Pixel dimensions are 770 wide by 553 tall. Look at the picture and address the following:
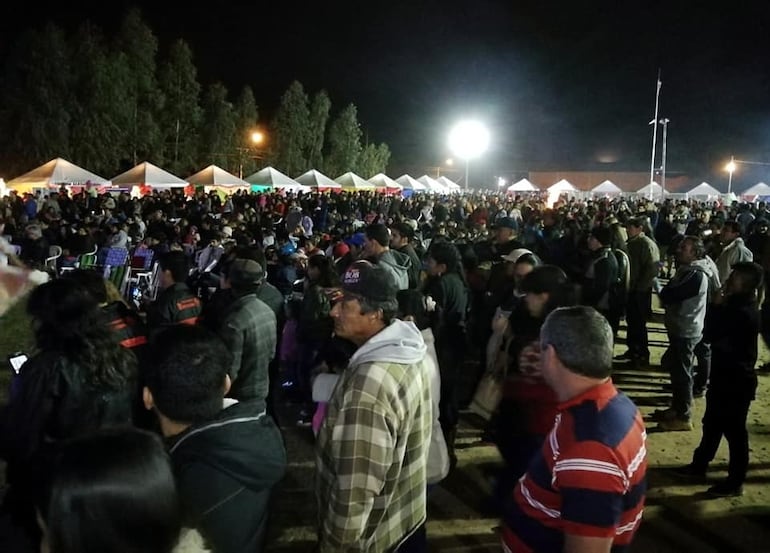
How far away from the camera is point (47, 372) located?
2.63 metres

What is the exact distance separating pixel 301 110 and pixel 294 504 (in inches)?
1987

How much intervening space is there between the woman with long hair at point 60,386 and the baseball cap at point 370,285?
1.09m

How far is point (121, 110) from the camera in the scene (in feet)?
121

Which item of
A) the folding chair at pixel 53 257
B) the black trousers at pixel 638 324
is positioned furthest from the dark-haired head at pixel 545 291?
the folding chair at pixel 53 257

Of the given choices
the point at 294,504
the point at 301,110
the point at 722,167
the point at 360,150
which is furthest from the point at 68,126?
the point at 722,167

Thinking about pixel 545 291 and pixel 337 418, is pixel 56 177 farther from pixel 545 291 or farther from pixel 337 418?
pixel 337 418

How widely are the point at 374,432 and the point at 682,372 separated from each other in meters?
4.79

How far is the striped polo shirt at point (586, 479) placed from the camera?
191 cm

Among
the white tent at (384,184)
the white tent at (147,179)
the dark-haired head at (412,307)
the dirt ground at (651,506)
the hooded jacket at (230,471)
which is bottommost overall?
the dirt ground at (651,506)

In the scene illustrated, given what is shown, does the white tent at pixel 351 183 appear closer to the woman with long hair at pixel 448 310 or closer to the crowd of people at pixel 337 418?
the woman with long hair at pixel 448 310

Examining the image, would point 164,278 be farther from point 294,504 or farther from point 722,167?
point 722,167

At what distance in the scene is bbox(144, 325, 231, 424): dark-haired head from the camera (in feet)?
7.00

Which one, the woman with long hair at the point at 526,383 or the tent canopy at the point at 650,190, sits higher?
the tent canopy at the point at 650,190

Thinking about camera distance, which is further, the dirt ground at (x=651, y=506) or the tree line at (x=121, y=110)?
the tree line at (x=121, y=110)
